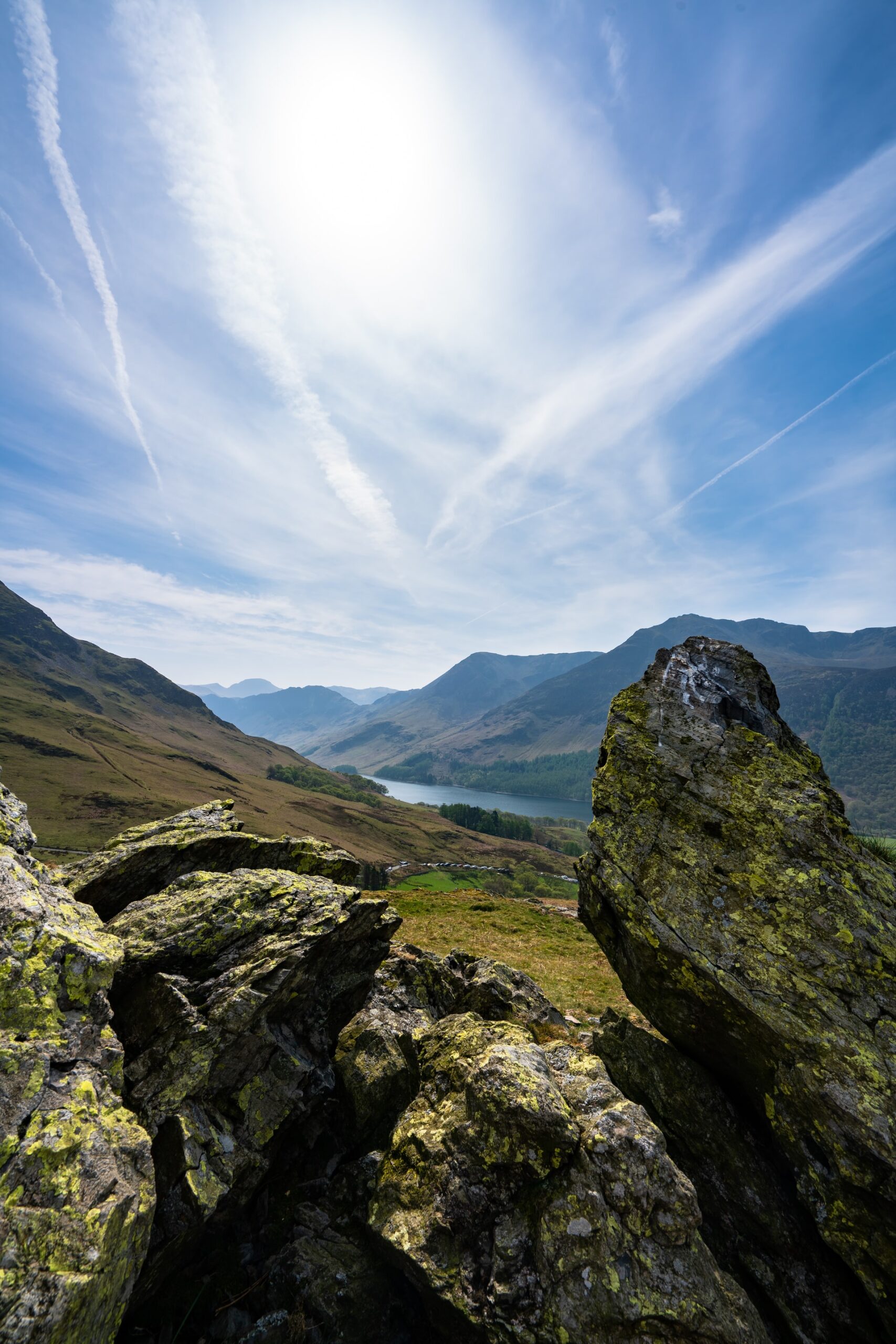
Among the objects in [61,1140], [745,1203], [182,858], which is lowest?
[745,1203]

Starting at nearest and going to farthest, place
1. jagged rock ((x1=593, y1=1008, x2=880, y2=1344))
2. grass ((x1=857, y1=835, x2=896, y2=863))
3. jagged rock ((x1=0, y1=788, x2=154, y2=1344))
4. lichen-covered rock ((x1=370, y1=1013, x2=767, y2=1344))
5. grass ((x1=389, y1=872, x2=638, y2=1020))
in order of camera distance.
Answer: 1. jagged rock ((x1=0, y1=788, x2=154, y2=1344))
2. lichen-covered rock ((x1=370, y1=1013, x2=767, y2=1344))
3. jagged rock ((x1=593, y1=1008, x2=880, y2=1344))
4. grass ((x1=857, y1=835, x2=896, y2=863))
5. grass ((x1=389, y1=872, x2=638, y2=1020))

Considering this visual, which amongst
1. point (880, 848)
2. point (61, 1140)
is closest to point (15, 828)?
point (61, 1140)

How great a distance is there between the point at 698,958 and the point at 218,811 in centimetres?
1842

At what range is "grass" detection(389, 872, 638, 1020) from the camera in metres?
26.7

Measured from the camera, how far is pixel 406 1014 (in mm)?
15820

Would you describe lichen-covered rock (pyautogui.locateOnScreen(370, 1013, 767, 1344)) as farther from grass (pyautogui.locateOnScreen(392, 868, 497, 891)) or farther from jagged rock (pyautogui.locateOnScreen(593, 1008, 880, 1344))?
grass (pyautogui.locateOnScreen(392, 868, 497, 891))

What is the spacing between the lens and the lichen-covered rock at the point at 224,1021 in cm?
943

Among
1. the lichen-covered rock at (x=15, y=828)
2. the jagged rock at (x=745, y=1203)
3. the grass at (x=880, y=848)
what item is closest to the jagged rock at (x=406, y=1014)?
the jagged rock at (x=745, y=1203)

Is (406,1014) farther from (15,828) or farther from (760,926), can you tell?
Result: (15,828)

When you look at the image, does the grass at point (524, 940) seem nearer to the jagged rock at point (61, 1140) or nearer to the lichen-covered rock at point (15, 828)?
the jagged rock at point (61, 1140)

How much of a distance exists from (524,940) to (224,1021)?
33.0 meters

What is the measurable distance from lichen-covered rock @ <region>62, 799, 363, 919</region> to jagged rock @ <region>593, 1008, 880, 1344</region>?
37.8 feet

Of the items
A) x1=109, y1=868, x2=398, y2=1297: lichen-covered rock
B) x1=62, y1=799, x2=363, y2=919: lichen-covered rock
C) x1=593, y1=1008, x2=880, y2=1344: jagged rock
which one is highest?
x1=62, y1=799, x2=363, y2=919: lichen-covered rock

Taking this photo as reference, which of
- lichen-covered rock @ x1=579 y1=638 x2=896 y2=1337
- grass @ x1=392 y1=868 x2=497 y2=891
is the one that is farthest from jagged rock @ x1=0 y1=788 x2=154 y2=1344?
grass @ x1=392 y1=868 x2=497 y2=891
